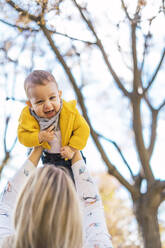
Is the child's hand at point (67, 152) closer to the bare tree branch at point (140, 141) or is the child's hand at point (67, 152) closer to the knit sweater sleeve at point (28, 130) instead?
the knit sweater sleeve at point (28, 130)

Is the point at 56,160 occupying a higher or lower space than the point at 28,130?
lower

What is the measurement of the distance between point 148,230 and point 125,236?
690 centimetres

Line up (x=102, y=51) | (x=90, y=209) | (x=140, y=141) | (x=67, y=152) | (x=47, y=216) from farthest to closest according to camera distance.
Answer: (x=140, y=141), (x=102, y=51), (x=67, y=152), (x=90, y=209), (x=47, y=216)

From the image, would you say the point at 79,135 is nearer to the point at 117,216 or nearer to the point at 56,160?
the point at 56,160

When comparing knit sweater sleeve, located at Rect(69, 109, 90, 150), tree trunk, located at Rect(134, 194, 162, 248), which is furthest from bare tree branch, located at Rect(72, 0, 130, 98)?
knit sweater sleeve, located at Rect(69, 109, 90, 150)

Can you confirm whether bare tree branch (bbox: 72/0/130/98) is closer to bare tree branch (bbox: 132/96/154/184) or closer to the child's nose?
bare tree branch (bbox: 132/96/154/184)

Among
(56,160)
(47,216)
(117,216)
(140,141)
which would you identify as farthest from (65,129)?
(117,216)

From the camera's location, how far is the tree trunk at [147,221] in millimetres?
4629

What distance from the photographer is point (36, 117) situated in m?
2.29

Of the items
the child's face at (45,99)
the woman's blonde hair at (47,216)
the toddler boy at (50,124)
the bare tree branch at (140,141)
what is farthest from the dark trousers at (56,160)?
the bare tree branch at (140,141)

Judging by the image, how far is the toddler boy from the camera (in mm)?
2182

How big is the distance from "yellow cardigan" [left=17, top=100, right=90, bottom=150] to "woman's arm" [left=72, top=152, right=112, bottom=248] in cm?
10

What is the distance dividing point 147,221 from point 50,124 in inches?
119

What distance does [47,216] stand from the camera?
1406 mm
